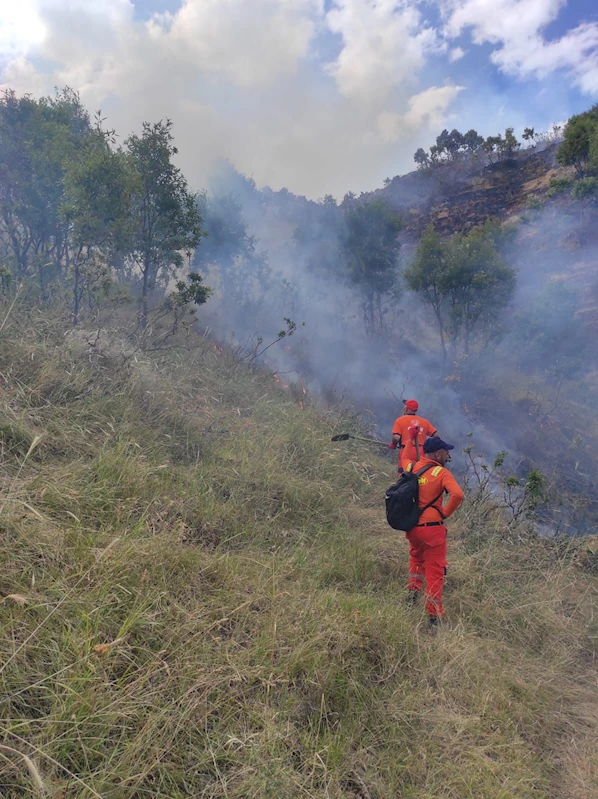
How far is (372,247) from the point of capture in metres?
16.8

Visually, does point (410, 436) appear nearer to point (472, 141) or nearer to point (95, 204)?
point (95, 204)

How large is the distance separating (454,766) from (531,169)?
1128 inches

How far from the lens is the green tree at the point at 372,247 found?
55.1 feet

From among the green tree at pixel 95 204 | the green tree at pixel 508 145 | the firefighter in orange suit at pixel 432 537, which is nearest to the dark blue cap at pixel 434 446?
the firefighter in orange suit at pixel 432 537

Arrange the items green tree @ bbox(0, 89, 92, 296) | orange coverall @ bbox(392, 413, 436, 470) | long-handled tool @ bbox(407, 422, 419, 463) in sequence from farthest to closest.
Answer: green tree @ bbox(0, 89, 92, 296) → orange coverall @ bbox(392, 413, 436, 470) → long-handled tool @ bbox(407, 422, 419, 463)

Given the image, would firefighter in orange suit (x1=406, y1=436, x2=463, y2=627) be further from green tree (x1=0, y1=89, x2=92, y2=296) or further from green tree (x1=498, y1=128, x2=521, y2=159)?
green tree (x1=498, y1=128, x2=521, y2=159)

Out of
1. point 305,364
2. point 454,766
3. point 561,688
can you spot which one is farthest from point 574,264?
point 454,766

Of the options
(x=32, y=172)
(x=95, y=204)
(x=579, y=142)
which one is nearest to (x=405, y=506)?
(x=95, y=204)

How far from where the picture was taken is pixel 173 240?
376 inches

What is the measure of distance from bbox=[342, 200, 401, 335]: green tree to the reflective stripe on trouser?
1464cm

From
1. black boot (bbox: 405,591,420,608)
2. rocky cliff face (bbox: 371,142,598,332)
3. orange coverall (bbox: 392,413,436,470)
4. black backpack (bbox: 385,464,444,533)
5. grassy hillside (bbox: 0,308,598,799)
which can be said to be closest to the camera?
grassy hillside (bbox: 0,308,598,799)

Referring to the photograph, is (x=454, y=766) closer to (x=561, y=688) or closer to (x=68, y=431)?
(x=561, y=688)

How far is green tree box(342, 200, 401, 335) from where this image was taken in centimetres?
1680

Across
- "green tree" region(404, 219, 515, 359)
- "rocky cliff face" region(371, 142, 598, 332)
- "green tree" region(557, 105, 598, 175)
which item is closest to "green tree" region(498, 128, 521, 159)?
"rocky cliff face" region(371, 142, 598, 332)
